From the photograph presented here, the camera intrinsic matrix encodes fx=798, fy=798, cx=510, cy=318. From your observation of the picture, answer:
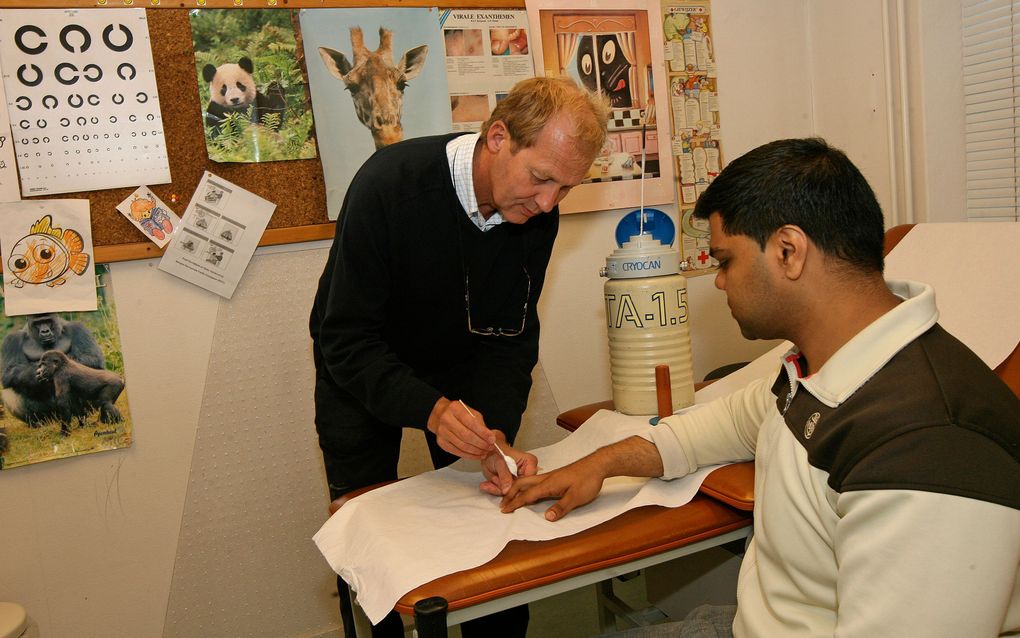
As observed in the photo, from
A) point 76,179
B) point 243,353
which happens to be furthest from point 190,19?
point 243,353

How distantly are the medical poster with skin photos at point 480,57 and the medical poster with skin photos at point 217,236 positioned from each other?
A: 62cm

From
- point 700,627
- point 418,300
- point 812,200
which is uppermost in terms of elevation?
point 812,200

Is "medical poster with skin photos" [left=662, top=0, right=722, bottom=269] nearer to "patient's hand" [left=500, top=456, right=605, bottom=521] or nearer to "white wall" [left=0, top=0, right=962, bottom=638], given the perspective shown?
"white wall" [left=0, top=0, right=962, bottom=638]

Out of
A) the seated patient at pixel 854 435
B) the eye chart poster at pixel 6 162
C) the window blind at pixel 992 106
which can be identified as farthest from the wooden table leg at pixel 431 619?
the window blind at pixel 992 106

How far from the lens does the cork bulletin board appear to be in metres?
1.97

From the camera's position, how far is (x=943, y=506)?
767 mm

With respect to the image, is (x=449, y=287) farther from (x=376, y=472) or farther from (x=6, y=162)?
(x=6, y=162)

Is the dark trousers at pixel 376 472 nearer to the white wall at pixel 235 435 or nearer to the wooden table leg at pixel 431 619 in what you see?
the white wall at pixel 235 435

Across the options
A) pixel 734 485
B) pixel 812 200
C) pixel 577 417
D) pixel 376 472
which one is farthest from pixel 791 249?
pixel 376 472

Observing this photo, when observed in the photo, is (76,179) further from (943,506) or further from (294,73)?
(943,506)

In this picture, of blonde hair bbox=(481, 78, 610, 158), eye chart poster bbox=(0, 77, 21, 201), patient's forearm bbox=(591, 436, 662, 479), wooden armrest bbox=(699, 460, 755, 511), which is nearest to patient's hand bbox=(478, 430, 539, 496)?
patient's forearm bbox=(591, 436, 662, 479)

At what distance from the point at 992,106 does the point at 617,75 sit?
1060mm

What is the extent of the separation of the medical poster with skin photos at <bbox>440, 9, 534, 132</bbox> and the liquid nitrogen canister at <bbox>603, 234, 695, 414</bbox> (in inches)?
29.4

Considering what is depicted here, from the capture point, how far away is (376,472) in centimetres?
180
